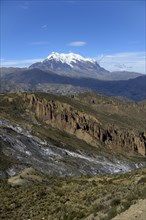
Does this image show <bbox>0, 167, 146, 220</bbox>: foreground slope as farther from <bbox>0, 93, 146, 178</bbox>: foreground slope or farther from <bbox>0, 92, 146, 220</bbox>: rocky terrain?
<bbox>0, 93, 146, 178</bbox>: foreground slope

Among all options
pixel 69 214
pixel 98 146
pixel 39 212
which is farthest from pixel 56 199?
pixel 98 146

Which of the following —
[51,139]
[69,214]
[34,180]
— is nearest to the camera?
[69,214]

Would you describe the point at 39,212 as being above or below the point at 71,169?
above

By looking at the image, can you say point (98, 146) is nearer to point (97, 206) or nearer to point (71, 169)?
point (71, 169)

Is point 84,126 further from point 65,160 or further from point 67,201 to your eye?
point 67,201

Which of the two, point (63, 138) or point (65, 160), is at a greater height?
point (63, 138)

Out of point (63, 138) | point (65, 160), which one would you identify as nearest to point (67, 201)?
point (65, 160)

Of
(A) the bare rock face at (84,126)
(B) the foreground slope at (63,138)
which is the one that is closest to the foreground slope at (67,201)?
(B) the foreground slope at (63,138)

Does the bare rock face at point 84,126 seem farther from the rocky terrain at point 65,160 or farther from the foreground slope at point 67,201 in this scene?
the foreground slope at point 67,201
